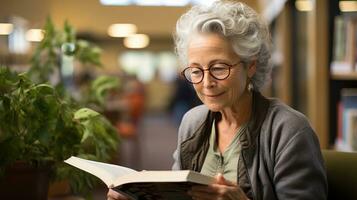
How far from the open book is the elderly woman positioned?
82mm

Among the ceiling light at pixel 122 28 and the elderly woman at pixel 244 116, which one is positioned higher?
the ceiling light at pixel 122 28

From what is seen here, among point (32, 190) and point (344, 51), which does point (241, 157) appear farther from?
point (344, 51)

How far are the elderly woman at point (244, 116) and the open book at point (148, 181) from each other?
0.08 meters

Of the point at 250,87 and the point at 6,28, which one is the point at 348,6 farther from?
the point at 6,28

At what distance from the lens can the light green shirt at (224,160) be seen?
4.92ft

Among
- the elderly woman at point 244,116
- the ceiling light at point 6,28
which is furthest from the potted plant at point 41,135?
the ceiling light at point 6,28

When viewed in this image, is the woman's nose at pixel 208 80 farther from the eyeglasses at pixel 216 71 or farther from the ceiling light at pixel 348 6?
the ceiling light at pixel 348 6

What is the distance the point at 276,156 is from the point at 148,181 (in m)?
0.39

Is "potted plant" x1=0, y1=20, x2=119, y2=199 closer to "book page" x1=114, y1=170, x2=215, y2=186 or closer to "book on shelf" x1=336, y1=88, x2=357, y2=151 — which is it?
"book page" x1=114, y1=170, x2=215, y2=186

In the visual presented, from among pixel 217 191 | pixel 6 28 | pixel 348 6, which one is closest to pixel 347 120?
pixel 348 6

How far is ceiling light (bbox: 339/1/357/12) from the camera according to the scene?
2.69 m

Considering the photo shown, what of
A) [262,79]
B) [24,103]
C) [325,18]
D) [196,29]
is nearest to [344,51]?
[325,18]

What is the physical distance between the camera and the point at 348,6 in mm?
2721

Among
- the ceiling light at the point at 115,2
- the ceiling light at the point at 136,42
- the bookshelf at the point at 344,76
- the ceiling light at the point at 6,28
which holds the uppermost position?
the ceiling light at the point at 115,2
